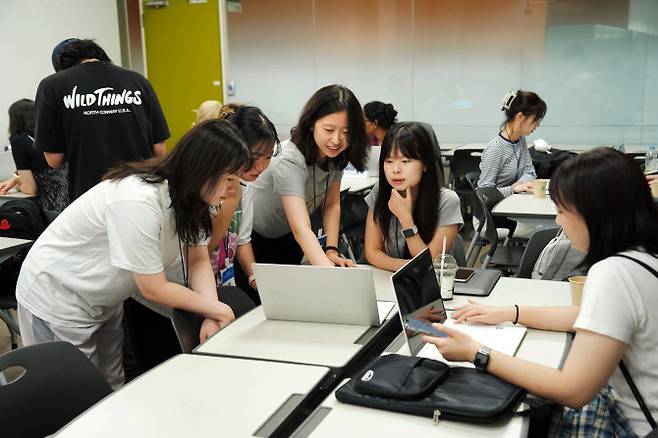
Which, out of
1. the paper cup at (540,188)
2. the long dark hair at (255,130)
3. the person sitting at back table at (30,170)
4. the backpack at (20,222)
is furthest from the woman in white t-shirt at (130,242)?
the paper cup at (540,188)

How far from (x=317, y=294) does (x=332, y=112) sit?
0.91 metres

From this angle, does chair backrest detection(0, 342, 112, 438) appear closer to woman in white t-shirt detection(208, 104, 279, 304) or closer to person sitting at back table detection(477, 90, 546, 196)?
woman in white t-shirt detection(208, 104, 279, 304)

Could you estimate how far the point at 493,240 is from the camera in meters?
3.88

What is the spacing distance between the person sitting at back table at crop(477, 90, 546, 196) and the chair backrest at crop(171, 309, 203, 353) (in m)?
2.77

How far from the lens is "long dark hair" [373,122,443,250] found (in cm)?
261

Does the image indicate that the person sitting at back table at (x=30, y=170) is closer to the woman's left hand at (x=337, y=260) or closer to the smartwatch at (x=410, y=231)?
the woman's left hand at (x=337, y=260)

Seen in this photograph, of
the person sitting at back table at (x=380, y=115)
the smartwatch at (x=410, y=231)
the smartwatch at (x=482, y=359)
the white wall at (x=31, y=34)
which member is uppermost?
the white wall at (x=31, y=34)

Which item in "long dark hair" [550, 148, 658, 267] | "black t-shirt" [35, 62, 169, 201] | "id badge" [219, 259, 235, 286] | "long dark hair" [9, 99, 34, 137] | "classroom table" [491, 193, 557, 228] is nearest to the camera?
"long dark hair" [550, 148, 658, 267]

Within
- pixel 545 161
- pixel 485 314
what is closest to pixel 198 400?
pixel 485 314

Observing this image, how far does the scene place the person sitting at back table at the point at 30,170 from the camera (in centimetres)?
423

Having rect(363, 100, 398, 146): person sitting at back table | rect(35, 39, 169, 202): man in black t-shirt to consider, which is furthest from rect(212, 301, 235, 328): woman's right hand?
rect(363, 100, 398, 146): person sitting at back table

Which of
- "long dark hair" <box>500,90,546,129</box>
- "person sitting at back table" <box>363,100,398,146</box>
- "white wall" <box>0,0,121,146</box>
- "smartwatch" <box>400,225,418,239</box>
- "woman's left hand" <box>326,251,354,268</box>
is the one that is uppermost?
"white wall" <box>0,0,121,146</box>

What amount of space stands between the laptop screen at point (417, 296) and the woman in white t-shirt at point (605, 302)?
8 centimetres

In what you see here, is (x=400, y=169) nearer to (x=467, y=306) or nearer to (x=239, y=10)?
(x=467, y=306)
